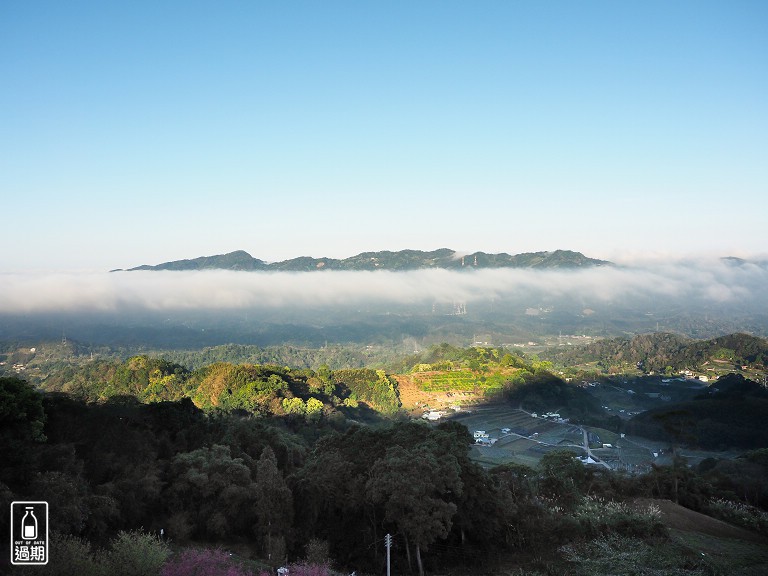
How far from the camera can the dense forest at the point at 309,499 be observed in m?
18.5

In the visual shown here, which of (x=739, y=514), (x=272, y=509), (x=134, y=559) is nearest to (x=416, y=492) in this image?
(x=272, y=509)

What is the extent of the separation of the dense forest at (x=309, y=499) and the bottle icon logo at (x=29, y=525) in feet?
2.28

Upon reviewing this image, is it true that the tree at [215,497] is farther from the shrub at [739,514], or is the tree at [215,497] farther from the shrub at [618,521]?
the shrub at [739,514]

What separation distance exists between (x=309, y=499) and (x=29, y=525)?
36.9 ft

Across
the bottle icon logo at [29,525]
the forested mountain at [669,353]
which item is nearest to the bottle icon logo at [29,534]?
the bottle icon logo at [29,525]

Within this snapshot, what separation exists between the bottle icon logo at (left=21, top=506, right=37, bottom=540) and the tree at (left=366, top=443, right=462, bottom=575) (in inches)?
432

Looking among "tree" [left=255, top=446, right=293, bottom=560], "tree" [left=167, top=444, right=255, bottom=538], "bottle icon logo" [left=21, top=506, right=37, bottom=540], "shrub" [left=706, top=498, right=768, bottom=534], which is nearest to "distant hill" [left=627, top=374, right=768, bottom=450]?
"shrub" [left=706, top=498, right=768, bottom=534]

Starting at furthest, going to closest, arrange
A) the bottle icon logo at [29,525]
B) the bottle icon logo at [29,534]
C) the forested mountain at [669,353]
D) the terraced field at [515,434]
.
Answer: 1. the forested mountain at [669,353]
2. the terraced field at [515,434]
3. the bottle icon logo at [29,525]
4. the bottle icon logo at [29,534]

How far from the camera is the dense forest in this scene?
730 inches

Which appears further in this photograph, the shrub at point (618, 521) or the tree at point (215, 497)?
the shrub at point (618, 521)

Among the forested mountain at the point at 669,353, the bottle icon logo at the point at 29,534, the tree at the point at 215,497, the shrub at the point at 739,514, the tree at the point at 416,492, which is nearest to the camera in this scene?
the bottle icon logo at the point at 29,534

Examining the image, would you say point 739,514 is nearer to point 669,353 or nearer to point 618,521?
point 618,521

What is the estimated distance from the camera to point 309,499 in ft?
76.5

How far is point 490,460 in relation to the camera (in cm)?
5044
